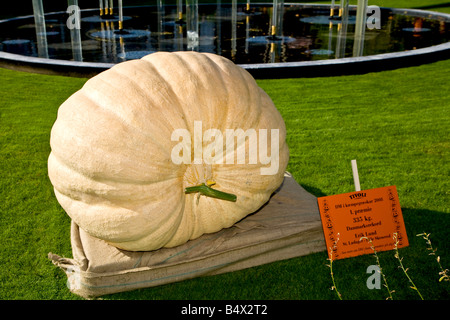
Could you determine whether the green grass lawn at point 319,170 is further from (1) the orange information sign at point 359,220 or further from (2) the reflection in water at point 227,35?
(2) the reflection in water at point 227,35

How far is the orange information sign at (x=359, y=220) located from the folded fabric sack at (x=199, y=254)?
0.62ft

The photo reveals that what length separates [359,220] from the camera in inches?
130

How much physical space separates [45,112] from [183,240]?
426 cm

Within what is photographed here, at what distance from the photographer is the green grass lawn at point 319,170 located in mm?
3162

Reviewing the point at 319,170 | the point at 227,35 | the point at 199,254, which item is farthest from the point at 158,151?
the point at 227,35

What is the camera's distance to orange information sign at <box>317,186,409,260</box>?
3256mm

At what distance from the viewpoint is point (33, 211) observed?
412 centimetres

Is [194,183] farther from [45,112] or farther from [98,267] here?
[45,112]

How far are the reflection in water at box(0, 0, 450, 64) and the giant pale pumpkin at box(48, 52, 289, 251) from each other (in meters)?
6.24

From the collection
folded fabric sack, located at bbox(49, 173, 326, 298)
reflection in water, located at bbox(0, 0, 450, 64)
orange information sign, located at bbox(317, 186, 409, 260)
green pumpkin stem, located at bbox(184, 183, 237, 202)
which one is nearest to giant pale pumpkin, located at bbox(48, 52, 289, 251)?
green pumpkin stem, located at bbox(184, 183, 237, 202)

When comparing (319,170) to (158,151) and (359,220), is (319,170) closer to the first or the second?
(359,220)

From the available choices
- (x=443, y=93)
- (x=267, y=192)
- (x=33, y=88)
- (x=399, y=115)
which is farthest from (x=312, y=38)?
(x=267, y=192)

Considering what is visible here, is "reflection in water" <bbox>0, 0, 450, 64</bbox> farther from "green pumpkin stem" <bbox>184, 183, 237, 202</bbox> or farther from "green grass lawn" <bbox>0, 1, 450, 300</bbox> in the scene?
"green pumpkin stem" <bbox>184, 183, 237, 202</bbox>

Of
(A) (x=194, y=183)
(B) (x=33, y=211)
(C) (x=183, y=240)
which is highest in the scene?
(A) (x=194, y=183)
